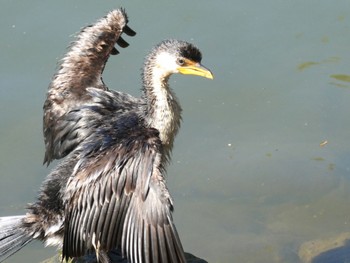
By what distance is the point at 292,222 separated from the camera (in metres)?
8.48

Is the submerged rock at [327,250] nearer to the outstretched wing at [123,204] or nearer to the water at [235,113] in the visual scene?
the water at [235,113]

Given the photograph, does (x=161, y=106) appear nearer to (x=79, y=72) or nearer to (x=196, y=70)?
(x=196, y=70)

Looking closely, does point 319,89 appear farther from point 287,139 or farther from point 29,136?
point 29,136

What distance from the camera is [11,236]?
22.6ft

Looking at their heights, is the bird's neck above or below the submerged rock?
above

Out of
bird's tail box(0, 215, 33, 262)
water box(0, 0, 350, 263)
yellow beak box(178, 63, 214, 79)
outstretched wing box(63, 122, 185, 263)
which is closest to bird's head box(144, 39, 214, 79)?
yellow beak box(178, 63, 214, 79)

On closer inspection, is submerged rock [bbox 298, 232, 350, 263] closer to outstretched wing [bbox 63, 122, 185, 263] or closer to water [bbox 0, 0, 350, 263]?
water [bbox 0, 0, 350, 263]

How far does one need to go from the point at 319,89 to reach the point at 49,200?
348 cm

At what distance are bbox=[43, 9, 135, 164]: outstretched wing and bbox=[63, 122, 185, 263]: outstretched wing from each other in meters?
1.01

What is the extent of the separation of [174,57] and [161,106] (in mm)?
382

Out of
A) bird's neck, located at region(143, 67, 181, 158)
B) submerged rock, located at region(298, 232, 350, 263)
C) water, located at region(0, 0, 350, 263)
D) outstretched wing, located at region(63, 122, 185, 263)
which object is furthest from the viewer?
water, located at region(0, 0, 350, 263)

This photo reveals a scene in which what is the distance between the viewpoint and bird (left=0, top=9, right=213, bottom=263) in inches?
247

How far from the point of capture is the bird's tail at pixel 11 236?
267 inches

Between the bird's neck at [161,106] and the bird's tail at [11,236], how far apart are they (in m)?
1.21
